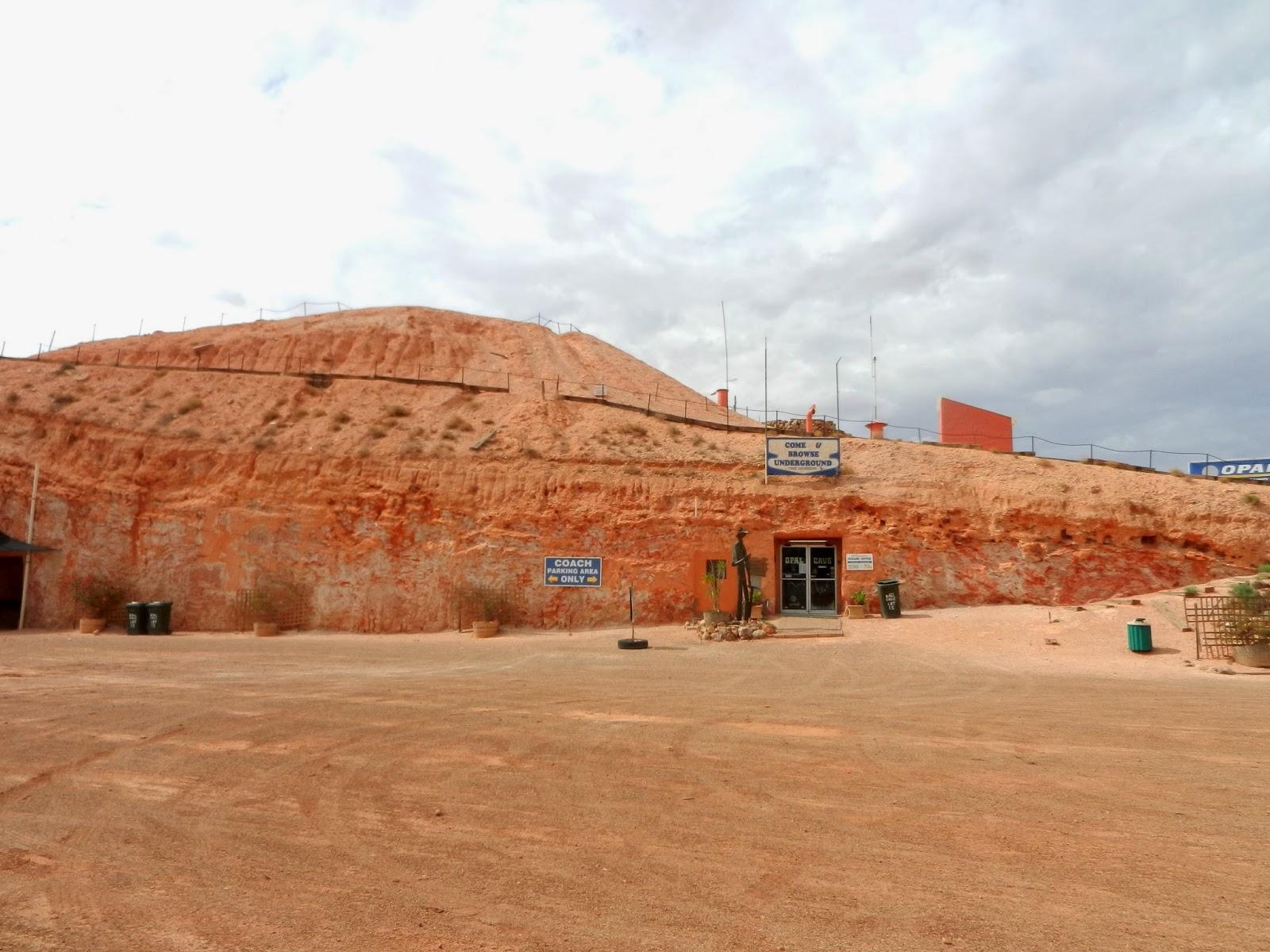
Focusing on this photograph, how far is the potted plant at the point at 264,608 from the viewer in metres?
25.5

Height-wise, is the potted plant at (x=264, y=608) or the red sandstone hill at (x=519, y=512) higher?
the red sandstone hill at (x=519, y=512)

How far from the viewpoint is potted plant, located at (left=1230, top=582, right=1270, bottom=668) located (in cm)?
1652

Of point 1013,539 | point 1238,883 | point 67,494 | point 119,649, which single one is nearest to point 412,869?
point 1238,883

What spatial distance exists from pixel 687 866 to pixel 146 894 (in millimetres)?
3429

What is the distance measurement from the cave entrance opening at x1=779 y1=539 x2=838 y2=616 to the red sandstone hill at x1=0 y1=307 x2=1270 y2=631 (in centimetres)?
63

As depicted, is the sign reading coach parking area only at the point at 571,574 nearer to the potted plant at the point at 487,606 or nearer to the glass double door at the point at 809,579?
the potted plant at the point at 487,606

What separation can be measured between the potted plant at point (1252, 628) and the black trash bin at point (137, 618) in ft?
94.6

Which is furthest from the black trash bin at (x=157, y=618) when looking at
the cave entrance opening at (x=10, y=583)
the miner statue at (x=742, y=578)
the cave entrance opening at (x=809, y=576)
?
the cave entrance opening at (x=809, y=576)

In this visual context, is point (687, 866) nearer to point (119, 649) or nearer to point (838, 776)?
point (838, 776)

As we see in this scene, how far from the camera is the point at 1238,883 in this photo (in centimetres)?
534

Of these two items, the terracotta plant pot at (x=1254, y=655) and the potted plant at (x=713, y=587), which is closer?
the terracotta plant pot at (x=1254, y=655)

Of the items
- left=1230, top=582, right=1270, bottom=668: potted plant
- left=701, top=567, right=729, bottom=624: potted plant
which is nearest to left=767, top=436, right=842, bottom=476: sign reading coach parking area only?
left=701, top=567, right=729, bottom=624: potted plant

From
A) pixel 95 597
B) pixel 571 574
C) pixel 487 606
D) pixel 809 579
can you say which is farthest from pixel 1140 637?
pixel 95 597

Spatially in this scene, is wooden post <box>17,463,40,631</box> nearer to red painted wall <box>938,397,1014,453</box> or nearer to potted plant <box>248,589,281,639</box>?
potted plant <box>248,589,281,639</box>
